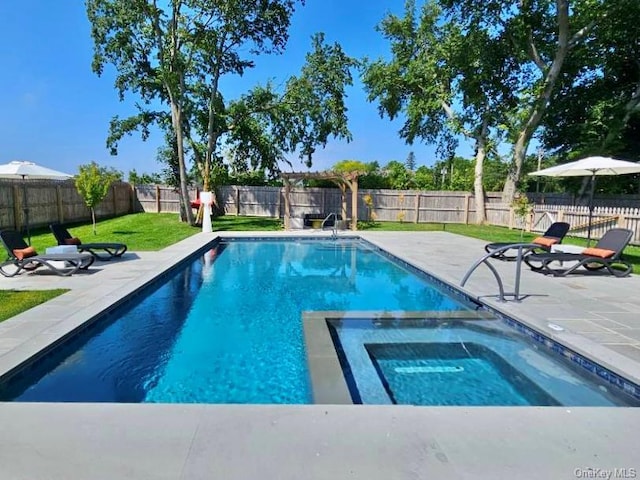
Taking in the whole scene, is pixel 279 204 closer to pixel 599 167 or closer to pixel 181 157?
pixel 181 157

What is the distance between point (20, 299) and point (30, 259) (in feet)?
6.77

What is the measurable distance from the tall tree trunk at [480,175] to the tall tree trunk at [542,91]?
1158 millimetres

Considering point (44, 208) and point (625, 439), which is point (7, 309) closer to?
point (625, 439)

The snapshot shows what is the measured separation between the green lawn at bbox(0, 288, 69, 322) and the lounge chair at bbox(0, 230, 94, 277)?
52.7 inches

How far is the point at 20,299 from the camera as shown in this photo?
5.44 metres

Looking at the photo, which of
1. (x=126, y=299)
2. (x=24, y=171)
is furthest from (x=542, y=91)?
(x=24, y=171)

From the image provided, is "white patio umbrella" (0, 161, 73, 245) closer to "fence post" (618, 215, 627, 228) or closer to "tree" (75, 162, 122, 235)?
"tree" (75, 162, 122, 235)

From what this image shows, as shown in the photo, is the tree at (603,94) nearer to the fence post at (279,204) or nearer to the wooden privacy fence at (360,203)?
the wooden privacy fence at (360,203)

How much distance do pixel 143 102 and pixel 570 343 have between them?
20241 mm

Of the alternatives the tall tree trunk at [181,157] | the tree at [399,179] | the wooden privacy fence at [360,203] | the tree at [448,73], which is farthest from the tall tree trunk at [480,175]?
the tall tree trunk at [181,157]

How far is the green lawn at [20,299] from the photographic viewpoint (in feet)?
16.0

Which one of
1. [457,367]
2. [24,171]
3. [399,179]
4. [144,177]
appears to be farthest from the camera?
[144,177]

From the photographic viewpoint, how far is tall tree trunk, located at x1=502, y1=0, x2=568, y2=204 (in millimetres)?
15273

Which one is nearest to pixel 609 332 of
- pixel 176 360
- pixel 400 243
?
pixel 176 360
